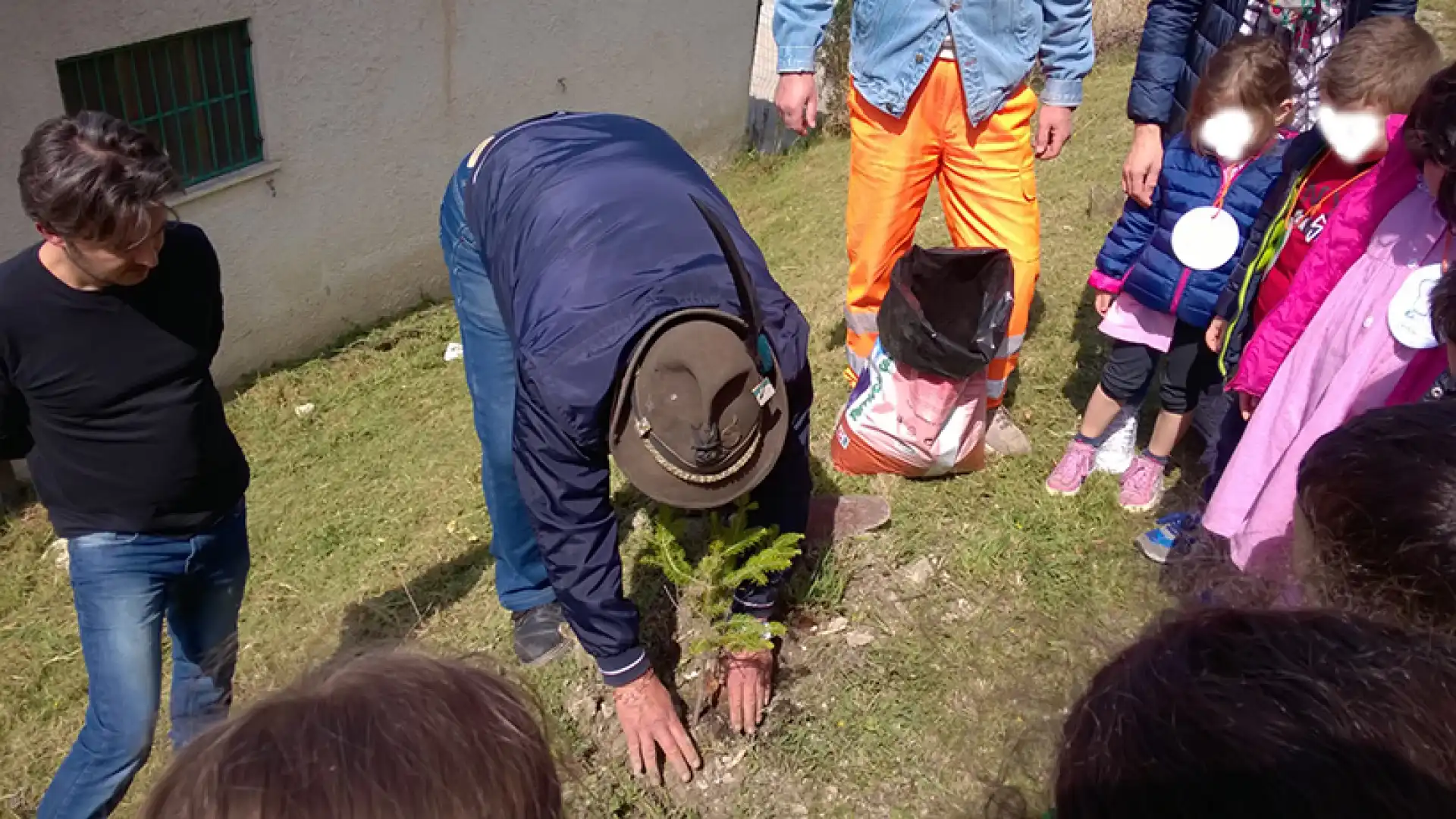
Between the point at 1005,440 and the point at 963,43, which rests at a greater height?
the point at 963,43

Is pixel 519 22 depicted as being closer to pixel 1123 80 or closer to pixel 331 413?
pixel 331 413

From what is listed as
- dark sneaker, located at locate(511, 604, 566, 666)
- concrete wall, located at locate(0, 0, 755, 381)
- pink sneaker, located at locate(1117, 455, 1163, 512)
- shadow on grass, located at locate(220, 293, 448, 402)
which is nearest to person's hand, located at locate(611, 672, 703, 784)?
dark sneaker, located at locate(511, 604, 566, 666)

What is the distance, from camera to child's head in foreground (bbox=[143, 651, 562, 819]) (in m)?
Result: 1.18

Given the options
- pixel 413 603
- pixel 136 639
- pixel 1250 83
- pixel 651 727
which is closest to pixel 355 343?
pixel 413 603

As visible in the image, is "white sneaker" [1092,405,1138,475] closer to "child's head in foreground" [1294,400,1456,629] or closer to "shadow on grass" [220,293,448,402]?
"child's head in foreground" [1294,400,1456,629]

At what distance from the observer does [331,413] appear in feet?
21.3

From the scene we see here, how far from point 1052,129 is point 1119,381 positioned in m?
0.91

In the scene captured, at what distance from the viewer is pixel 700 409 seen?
209cm

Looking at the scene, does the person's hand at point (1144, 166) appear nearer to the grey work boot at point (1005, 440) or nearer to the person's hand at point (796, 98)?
the grey work boot at point (1005, 440)

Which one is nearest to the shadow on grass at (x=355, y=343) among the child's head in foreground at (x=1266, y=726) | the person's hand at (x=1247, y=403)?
the person's hand at (x=1247, y=403)

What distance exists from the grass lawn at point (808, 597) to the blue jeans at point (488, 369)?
49cm

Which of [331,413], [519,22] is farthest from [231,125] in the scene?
[519,22]

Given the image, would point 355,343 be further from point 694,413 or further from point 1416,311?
point 1416,311

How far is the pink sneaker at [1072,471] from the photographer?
398cm
